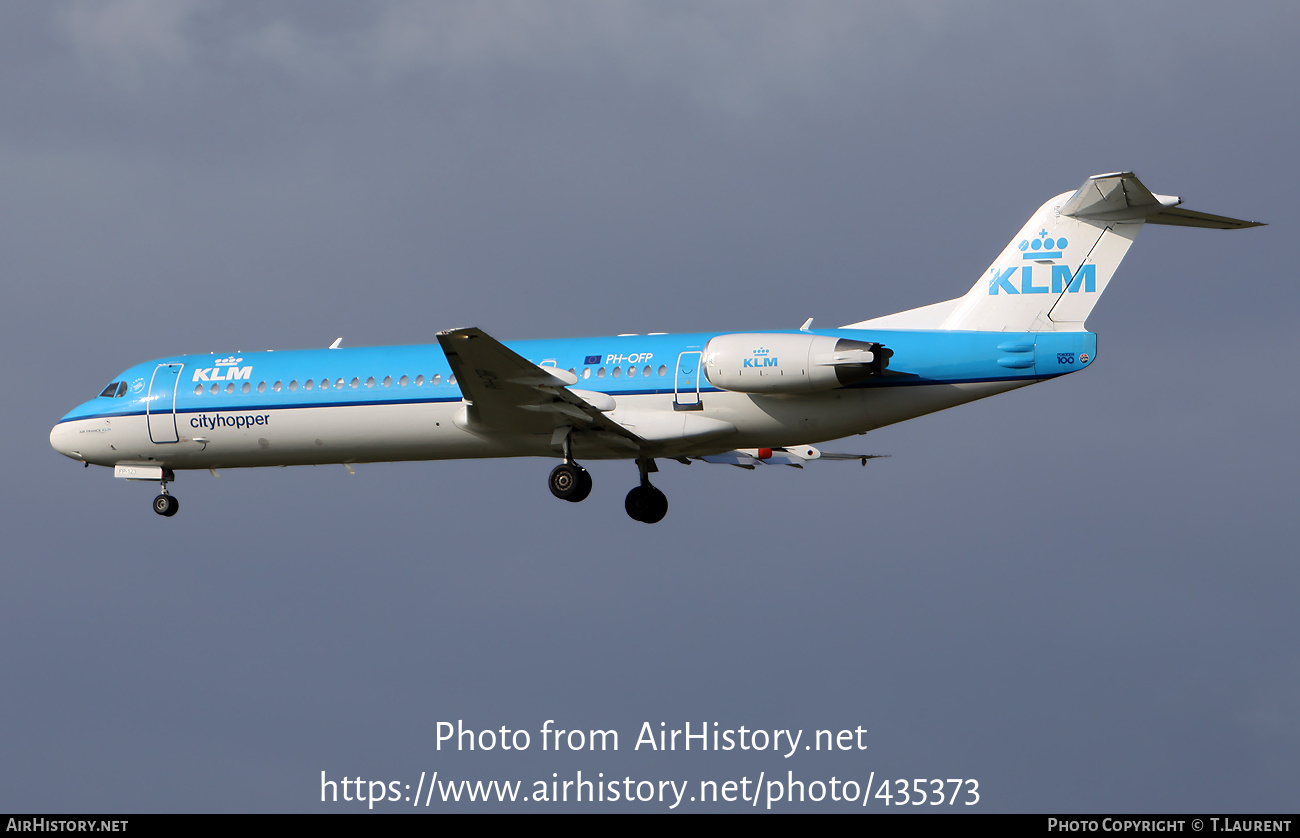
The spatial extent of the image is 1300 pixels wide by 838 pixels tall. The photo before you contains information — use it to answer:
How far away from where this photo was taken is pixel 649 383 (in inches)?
1098

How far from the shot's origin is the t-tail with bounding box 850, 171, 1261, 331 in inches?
1024

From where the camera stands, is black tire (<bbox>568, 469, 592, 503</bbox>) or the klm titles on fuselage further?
the klm titles on fuselage

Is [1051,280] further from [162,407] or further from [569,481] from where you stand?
[162,407]

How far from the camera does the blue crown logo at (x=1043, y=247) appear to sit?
87.4ft

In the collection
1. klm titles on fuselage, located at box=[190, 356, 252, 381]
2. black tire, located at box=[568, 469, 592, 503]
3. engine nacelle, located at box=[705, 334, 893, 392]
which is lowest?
black tire, located at box=[568, 469, 592, 503]

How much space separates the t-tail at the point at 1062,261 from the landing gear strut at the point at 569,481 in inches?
273

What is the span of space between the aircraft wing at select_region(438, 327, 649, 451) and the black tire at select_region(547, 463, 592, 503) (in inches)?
29.5

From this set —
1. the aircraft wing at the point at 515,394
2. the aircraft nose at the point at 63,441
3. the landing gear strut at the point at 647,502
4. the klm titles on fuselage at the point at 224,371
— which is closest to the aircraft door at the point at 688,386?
the aircraft wing at the point at 515,394

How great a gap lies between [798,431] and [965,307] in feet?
11.6

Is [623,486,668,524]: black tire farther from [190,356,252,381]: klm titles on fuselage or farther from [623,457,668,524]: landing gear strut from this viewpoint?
[190,356,252,381]: klm titles on fuselage

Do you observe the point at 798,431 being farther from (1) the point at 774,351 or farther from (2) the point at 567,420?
(2) the point at 567,420

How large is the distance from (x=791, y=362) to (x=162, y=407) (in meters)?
13.0

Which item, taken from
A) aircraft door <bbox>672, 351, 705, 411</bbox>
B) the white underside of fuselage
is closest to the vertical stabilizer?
the white underside of fuselage

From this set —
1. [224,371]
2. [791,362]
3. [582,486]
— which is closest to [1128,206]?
[791,362]
